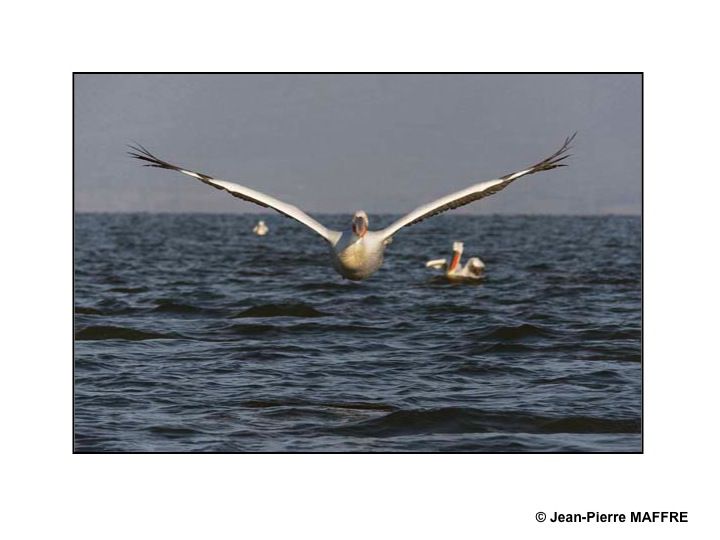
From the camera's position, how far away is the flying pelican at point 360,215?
575 inches

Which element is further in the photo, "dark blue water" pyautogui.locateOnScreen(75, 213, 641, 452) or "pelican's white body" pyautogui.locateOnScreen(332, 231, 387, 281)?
"pelican's white body" pyautogui.locateOnScreen(332, 231, 387, 281)

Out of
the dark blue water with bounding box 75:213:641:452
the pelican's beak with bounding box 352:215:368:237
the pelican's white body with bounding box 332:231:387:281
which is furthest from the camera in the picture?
the pelican's white body with bounding box 332:231:387:281

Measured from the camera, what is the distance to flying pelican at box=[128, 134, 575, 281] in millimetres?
14594

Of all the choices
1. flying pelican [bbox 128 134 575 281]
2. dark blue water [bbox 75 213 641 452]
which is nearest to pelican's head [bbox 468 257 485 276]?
dark blue water [bbox 75 213 641 452]

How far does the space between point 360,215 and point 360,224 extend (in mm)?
105

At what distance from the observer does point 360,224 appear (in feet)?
49.9

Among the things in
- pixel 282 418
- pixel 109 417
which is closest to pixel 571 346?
pixel 282 418

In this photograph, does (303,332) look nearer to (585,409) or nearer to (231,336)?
(231,336)

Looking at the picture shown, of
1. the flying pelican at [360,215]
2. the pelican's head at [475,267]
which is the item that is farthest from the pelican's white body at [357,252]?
the pelican's head at [475,267]

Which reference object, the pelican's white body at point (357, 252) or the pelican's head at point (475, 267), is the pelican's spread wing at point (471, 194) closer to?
the pelican's white body at point (357, 252)

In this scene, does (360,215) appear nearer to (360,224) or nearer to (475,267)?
(360,224)

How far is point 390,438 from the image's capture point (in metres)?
14.3

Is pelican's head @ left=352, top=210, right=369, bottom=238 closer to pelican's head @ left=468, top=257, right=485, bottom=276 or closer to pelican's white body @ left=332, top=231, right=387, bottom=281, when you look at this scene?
pelican's white body @ left=332, top=231, right=387, bottom=281

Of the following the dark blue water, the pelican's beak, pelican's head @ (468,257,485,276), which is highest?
the pelican's beak
